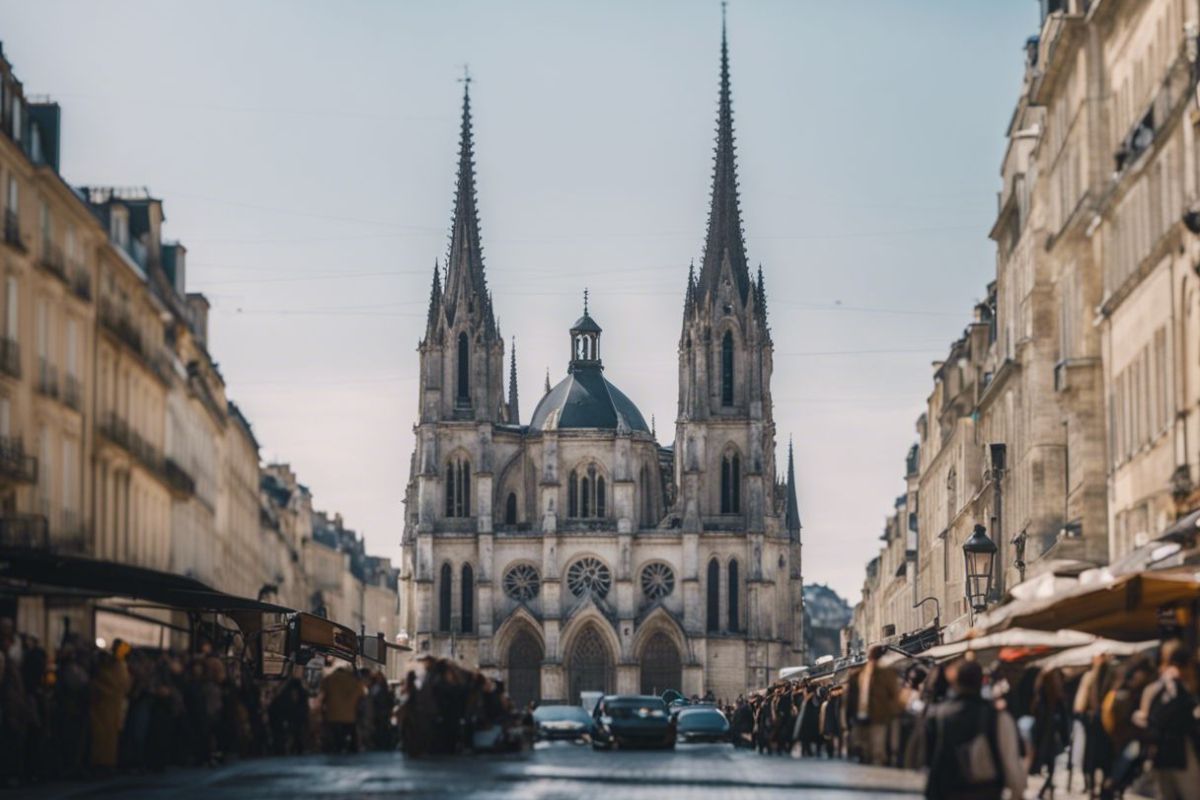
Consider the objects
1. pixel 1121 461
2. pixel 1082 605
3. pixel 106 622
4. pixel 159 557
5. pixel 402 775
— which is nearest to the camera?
pixel 1082 605

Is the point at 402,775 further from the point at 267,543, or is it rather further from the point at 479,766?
the point at 267,543

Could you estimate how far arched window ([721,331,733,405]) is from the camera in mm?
124688

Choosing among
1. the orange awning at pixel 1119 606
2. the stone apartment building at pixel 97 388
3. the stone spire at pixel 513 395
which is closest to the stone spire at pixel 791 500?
the stone spire at pixel 513 395

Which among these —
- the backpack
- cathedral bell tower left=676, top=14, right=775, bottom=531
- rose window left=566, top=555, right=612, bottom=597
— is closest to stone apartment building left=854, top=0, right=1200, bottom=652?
the backpack

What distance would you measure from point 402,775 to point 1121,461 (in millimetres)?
14648

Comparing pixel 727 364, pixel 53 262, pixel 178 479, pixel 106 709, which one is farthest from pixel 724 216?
pixel 106 709

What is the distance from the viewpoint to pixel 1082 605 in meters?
24.7

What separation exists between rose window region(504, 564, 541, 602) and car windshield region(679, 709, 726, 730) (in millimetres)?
70788

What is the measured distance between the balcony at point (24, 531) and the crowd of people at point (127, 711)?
203 inches

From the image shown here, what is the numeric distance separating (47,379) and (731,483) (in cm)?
8299

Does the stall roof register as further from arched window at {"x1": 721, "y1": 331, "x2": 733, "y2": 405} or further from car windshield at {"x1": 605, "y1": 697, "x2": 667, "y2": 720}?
arched window at {"x1": 721, "y1": 331, "x2": 733, "y2": 405}

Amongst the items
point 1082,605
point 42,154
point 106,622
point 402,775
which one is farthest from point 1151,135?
point 106,622

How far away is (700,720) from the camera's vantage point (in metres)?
54.1

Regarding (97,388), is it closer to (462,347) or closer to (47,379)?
(47,379)
